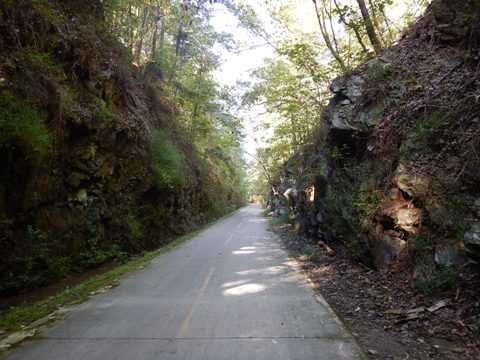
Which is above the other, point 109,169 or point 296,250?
point 109,169

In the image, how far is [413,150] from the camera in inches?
325

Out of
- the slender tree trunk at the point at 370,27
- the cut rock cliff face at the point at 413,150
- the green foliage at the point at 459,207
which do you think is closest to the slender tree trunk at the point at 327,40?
the slender tree trunk at the point at 370,27


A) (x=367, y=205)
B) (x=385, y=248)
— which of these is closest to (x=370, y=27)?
(x=367, y=205)

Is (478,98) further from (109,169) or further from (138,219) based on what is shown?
(138,219)

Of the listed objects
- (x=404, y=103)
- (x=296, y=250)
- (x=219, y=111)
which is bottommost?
(x=296, y=250)

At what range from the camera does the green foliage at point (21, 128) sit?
24.8ft

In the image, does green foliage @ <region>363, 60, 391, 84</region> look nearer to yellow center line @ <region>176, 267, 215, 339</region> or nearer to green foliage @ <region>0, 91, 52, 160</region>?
yellow center line @ <region>176, 267, 215, 339</region>

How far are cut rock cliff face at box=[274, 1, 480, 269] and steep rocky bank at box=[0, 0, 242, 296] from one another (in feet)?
25.3

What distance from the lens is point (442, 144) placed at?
302 inches

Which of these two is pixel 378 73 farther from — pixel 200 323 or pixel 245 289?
pixel 200 323

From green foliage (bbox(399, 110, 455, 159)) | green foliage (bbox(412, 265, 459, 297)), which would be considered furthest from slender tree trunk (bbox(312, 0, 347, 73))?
green foliage (bbox(412, 265, 459, 297))

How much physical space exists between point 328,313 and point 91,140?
8.97 metres

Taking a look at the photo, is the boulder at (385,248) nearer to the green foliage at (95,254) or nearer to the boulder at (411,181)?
the boulder at (411,181)

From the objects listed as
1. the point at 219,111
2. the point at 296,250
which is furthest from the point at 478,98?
the point at 219,111
